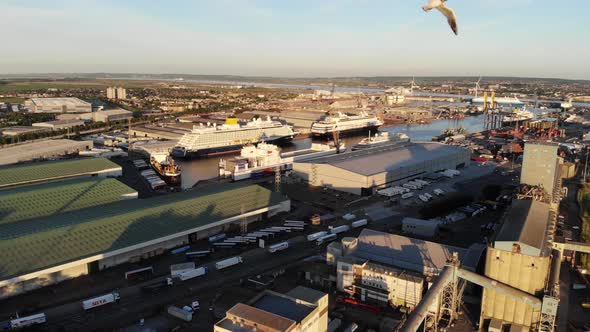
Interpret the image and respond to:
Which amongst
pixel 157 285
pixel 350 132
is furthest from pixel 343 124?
pixel 157 285

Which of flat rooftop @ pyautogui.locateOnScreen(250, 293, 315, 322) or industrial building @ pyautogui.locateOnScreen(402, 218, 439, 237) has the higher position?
flat rooftop @ pyautogui.locateOnScreen(250, 293, 315, 322)

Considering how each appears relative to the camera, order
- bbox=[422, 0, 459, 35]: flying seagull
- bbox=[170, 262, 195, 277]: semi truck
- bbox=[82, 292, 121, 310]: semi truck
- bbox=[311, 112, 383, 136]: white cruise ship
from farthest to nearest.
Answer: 1. bbox=[311, 112, 383, 136]: white cruise ship
2. bbox=[170, 262, 195, 277]: semi truck
3. bbox=[82, 292, 121, 310]: semi truck
4. bbox=[422, 0, 459, 35]: flying seagull

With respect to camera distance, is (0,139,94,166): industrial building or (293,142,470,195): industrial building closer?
(293,142,470,195): industrial building

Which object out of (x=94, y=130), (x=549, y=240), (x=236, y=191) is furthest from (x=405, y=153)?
(x=94, y=130)

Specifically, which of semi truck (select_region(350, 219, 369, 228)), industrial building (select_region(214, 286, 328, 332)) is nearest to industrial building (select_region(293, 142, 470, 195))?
semi truck (select_region(350, 219, 369, 228))

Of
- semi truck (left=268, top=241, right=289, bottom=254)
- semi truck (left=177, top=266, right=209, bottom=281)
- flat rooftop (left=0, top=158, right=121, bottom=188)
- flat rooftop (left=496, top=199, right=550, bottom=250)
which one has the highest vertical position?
flat rooftop (left=496, top=199, right=550, bottom=250)

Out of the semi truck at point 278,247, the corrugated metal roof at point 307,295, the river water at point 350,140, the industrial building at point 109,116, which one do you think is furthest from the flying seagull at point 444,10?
the industrial building at point 109,116

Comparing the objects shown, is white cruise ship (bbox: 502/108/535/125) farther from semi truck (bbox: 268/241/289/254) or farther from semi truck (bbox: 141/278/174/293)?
semi truck (bbox: 141/278/174/293)

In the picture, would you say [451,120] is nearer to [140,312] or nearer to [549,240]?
[549,240]
